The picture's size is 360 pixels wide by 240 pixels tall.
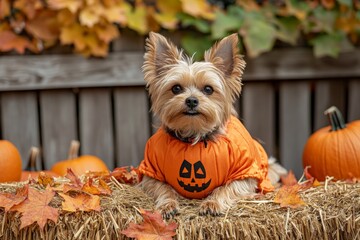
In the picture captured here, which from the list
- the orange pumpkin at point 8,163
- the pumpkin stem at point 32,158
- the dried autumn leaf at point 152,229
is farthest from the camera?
the pumpkin stem at point 32,158

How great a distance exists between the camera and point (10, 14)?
400cm

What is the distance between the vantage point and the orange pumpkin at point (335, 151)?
3365 millimetres

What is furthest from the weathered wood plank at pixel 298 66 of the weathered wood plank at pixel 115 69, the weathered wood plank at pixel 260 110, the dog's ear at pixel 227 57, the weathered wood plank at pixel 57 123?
the dog's ear at pixel 227 57

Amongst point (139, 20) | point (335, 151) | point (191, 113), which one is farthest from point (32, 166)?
point (335, 151)

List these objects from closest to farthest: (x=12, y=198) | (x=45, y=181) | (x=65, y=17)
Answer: (x=12, y=198)
(x=45, y=181)
(x=65, y=17)

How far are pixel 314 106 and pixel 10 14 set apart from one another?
2360mm

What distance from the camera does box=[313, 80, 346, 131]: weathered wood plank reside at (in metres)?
4.27

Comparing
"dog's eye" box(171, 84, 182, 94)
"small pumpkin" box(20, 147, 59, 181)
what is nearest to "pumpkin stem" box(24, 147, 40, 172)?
"small pumpkin" box(20, 147, 59, 181)

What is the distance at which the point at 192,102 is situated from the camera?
252 centimetres

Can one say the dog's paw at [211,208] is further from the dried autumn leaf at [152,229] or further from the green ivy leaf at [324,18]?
the green ivy leaf at [324,18]

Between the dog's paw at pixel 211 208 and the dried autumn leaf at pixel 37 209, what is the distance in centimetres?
66

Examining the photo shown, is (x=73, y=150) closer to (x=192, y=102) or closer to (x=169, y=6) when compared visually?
(x=169, y=6)

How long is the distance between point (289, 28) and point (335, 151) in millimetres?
1096

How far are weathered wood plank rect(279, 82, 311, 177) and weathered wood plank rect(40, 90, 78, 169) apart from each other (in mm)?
1573
